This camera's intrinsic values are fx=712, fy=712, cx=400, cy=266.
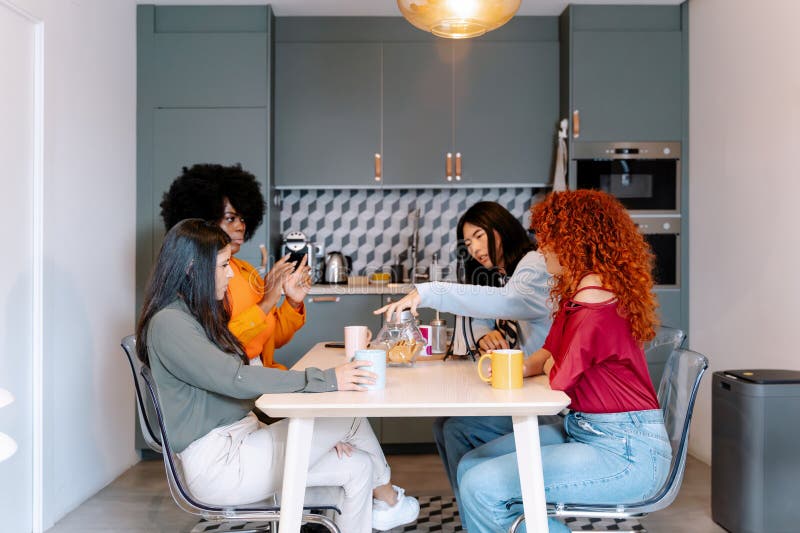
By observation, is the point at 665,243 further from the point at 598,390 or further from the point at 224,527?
the point at 224,527

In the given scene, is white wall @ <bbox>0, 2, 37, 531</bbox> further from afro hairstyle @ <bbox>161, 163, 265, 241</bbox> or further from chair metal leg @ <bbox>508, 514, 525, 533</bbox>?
chair metal leg @ <bbox>508, 514, 525, 533</bbox>

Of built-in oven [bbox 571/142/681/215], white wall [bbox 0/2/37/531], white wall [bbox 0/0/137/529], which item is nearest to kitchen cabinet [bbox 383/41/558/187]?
built-in oven [bbox 571/142/681/215]

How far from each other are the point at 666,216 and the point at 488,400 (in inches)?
105

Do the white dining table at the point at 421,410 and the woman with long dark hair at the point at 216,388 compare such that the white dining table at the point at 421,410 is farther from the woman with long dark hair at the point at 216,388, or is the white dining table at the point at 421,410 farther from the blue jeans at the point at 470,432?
the blue jeans at the point at 470,432

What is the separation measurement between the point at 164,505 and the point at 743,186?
2924 mm

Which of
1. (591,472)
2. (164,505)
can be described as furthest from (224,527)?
(591,472)

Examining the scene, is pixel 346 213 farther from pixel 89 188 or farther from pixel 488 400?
pixel 488 400

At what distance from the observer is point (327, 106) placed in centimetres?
402

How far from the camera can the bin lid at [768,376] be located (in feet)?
8.16

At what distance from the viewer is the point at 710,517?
282cm

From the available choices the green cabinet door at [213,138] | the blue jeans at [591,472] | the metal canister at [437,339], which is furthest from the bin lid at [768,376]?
the green cabinet door at [213,138]

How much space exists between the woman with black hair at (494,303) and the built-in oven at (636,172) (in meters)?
1.44

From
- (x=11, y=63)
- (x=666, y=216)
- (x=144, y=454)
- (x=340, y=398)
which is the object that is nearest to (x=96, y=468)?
(x=144, y=454)

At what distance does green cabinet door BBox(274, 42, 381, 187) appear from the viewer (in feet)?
13.2
